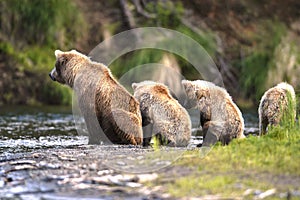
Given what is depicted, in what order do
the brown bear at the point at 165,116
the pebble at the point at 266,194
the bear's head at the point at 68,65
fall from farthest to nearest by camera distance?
1. the bear's head at the point at 68,65
2. the brown bear at the point at 165,116
3. the pebble at the point at 266,194

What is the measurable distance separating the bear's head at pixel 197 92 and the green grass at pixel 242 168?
183cm

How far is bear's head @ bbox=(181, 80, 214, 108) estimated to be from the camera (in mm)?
9695

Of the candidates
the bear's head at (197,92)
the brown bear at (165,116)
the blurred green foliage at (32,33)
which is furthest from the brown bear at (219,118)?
the blurred green foliage at (32,33)

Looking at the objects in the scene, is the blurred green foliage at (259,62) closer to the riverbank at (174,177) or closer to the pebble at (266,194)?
the riverbank at (174,177)

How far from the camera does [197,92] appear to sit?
9.76 m

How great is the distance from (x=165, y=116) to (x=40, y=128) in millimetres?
4036

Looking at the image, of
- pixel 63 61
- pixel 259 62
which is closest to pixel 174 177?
pixel 63 61

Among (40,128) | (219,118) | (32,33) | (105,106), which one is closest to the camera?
(219,118)

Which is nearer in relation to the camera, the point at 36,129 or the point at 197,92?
the point at 197,92

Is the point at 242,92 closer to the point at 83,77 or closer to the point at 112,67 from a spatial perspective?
the point at 112,67

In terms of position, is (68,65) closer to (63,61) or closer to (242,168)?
(63,61)

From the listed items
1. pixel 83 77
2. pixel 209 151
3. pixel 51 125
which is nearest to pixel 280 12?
pixel 51 125

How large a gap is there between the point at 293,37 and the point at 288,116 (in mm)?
11643

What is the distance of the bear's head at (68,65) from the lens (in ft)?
33.9
